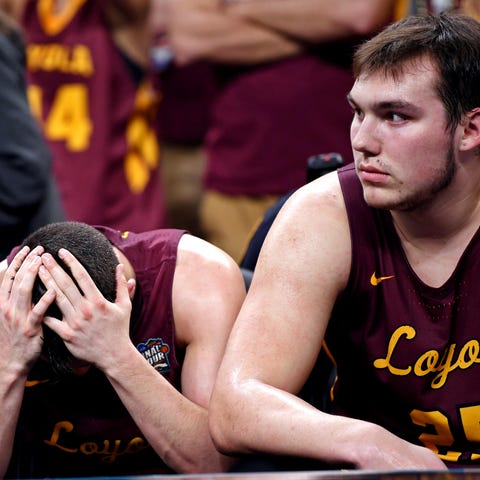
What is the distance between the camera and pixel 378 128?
2.27 metres

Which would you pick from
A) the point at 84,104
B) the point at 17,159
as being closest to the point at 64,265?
the point at 17,159

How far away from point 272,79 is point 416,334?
1.69 m

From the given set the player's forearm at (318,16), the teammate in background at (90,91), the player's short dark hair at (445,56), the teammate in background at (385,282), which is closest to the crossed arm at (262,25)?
the player's forearm at (318,16)

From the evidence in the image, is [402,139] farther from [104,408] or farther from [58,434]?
[58,434]

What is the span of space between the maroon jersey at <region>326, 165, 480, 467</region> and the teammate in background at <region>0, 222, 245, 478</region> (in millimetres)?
326

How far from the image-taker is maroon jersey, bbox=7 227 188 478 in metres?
2.58

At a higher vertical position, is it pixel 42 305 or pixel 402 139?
pixel 402 139

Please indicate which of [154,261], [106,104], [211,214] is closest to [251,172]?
[211,214]

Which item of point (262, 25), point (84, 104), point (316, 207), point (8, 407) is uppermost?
point (262, 25)

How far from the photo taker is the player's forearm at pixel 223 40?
12.7 ft

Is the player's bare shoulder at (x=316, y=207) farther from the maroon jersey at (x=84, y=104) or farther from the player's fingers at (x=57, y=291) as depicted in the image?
the maroon jersey at (x=84, y=104)

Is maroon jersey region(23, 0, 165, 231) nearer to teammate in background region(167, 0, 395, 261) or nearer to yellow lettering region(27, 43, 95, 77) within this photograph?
yellow lettering region(27, 43, 95, 77)

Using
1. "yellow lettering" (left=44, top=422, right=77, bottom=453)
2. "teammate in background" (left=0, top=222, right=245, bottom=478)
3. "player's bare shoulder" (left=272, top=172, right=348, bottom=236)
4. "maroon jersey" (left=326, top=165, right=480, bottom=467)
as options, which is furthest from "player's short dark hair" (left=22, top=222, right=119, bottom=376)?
"maroon jersey" (left=326, top=165, right=480, bottom=467)

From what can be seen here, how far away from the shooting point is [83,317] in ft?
7.70
